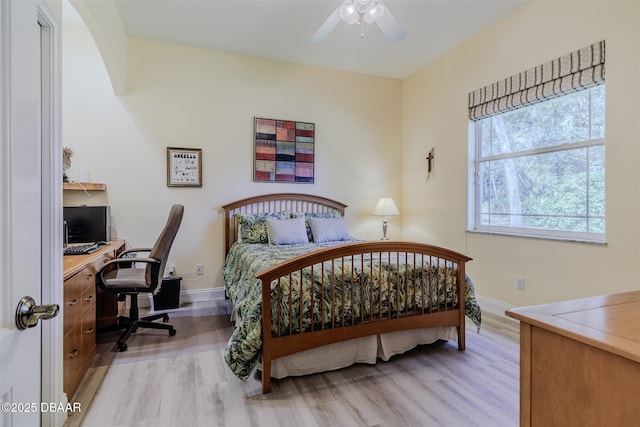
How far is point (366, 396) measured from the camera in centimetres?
→ 192

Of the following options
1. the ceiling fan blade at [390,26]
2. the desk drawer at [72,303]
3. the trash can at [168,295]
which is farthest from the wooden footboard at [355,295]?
the trash can at [168,295]

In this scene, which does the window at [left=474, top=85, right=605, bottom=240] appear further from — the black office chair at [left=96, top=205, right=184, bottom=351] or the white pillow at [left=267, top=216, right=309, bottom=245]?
the black office chair at [left=96, top=205, right=184, bottom=351]

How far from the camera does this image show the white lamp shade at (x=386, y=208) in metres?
4.36

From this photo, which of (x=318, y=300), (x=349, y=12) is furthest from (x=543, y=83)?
(x=318, y=300)

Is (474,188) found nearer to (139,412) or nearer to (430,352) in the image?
(430,352)

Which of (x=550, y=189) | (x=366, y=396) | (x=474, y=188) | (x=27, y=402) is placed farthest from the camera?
(x=474, y=188)

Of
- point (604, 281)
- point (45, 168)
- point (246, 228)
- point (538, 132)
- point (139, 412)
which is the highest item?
point (538, 132)

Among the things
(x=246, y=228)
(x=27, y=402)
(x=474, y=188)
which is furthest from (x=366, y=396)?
(x=474, y=188)

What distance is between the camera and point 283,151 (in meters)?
4.20

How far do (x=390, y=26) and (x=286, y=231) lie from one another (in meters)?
2.11

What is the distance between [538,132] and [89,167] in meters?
4.44

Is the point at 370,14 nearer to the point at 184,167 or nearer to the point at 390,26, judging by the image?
the point at 390,26

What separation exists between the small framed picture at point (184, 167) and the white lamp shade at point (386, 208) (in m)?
2.26

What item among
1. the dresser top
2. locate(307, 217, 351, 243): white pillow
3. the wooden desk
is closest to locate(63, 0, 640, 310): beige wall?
locate(307, 217, 351, 243): white pillow
